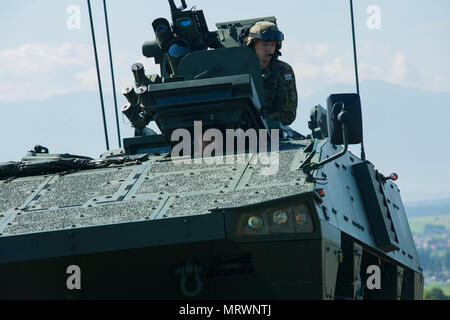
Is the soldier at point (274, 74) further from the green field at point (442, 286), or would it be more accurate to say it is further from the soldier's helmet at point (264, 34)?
the green field at point (442, 286)

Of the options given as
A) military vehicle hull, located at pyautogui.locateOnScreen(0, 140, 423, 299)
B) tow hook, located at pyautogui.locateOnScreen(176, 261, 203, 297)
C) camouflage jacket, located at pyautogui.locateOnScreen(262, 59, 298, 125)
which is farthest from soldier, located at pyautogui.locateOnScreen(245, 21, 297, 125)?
tow hook, located at pyautogui.locateOnScreen(176, 261, 203, 297)

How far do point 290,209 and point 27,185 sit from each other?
2757 mm

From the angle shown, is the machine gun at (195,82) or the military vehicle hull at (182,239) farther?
the machine gun at (195,82)

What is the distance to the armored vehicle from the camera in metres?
7.61

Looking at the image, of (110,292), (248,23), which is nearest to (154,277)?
(110,292)

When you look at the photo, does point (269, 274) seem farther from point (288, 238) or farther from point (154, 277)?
point (154, 277)

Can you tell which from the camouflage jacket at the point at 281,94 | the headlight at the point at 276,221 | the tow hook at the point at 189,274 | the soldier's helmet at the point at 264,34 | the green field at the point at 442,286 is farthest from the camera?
the green field at the point at 442,286

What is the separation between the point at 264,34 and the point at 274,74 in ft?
1.57

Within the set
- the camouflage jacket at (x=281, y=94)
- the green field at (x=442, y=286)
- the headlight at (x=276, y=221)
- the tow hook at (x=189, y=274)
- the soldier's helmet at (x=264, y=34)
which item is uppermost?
the soldier's helmet at (x=264, y=34)

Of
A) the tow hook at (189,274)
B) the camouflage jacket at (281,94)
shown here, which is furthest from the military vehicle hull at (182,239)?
the camouflage jacket at (281,94)

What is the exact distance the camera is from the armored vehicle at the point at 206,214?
7613mm

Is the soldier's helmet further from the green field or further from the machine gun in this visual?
the green field

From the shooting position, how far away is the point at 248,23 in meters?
13.9

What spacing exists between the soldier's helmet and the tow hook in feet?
15.6
